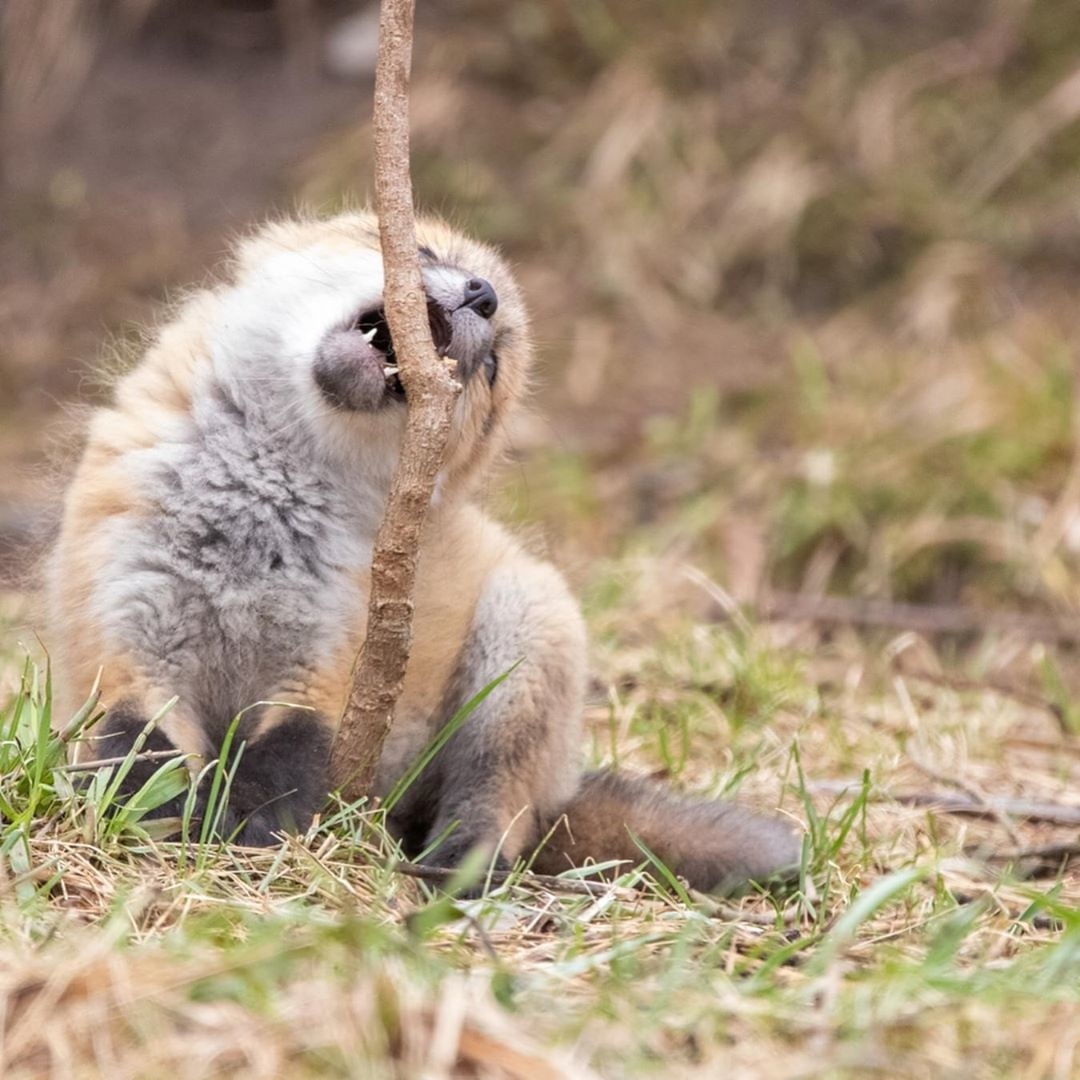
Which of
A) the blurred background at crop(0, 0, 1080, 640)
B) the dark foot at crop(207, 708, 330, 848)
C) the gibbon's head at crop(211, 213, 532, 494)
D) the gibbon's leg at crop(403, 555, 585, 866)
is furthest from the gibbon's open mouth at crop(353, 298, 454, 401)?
the blurred background at crop(0, 0, 1080, 640)

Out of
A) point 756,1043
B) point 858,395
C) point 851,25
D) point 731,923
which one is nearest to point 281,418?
point 731,923

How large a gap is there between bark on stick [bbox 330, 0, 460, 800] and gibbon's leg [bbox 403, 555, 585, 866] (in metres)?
0.55

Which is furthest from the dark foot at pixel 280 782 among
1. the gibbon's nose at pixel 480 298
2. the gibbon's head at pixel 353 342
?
the gibbon's nose at pixel 480 298

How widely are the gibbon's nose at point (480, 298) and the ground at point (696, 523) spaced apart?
1.11 m

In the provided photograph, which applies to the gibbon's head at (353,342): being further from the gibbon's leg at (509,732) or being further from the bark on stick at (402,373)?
the gibbon's leg at (509,732)

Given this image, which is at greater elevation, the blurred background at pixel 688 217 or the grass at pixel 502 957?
the blurred background at pixel 688 217

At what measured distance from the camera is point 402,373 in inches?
127

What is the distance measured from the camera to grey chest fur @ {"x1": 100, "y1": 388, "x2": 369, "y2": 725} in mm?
3451

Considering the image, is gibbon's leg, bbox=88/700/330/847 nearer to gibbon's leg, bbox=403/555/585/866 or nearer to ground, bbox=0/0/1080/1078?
ground, bbox=0/0/1080/1078

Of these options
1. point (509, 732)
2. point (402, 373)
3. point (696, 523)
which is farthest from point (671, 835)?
point (696, 523)

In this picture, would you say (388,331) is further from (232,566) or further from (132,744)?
(132,744)

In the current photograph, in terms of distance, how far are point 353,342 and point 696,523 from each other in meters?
4.05

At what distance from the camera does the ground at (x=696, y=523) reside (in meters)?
2.39

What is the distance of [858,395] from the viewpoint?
8.39m
